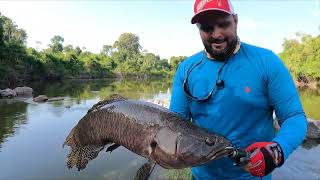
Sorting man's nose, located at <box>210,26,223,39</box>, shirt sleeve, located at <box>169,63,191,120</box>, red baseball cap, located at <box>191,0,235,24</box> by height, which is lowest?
shirt sleeve, located at <box>169,63,191,120</box>

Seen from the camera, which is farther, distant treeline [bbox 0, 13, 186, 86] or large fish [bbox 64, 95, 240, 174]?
distant treeline [bbox 0, 13, 186, 86]

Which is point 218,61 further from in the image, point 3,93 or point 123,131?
point 3,93

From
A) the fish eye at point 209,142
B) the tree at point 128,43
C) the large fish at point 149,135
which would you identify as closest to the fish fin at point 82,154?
the large fish at point 149,135

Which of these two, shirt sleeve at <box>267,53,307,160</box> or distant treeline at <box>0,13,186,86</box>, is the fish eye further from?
distant treeline at <box>0,13,186,86</box>

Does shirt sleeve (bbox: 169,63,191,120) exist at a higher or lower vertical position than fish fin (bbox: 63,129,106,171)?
higher

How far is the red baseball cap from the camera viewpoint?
2594 millimetres

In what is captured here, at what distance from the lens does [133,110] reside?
2.72 m

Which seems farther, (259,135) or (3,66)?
(3,66)

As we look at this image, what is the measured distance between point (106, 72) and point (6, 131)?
76.7 m

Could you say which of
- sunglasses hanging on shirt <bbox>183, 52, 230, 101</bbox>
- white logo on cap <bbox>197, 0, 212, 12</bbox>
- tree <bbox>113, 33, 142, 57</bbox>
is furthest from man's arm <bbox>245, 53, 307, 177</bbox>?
tree <bbox>113, 33, 142, 57</bbox>

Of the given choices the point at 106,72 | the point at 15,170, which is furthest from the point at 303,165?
the point at 106,72

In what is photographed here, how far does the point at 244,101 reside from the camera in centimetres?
265

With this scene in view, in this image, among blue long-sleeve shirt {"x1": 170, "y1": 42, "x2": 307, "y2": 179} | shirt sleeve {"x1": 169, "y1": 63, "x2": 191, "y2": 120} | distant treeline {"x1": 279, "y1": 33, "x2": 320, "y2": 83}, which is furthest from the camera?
distant treeline {"x1": 279, "y1": 33, "x2": 320, "y2": 83}

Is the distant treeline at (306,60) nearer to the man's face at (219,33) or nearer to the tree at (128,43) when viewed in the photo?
the man's face at (219,33)
